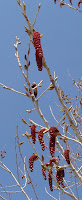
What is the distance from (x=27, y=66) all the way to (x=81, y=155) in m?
4.22

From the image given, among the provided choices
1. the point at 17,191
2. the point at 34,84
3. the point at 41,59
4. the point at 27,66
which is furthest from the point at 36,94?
the point at 17,191

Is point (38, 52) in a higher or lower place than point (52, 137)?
higher

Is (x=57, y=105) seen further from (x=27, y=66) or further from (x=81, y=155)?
(x=27, y=66)

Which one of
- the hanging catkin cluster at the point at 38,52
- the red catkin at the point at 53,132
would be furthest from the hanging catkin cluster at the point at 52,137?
the hanging catkin cluster at the point at 38,52

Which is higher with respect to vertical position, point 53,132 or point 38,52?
point 38,52

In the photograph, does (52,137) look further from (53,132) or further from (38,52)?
(38,52)

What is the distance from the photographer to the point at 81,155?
5.68 metres

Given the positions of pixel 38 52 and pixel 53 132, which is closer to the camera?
A: pixel 38 52

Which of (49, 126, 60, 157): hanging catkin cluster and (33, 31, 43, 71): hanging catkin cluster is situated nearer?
(33, 31, 43, 71): hanging catkin cluster

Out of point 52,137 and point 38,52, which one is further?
point 52,137

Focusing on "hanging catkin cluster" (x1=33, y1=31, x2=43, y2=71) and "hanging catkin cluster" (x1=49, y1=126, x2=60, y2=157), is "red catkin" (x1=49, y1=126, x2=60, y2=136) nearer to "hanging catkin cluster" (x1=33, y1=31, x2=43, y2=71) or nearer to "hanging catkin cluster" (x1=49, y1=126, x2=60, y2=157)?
"hanging catkin cluster" (x1=49, y1=126, x2=60, y2=157)

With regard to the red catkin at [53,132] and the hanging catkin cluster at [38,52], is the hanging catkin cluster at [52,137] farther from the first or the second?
the hanging catkin cluster at [38,52]

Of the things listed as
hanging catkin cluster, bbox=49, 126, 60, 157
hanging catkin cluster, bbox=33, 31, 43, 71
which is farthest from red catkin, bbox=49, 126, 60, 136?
hanging catkin cluster, bbox=33, 31, 43, 71

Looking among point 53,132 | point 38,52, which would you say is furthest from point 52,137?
point 38,52
